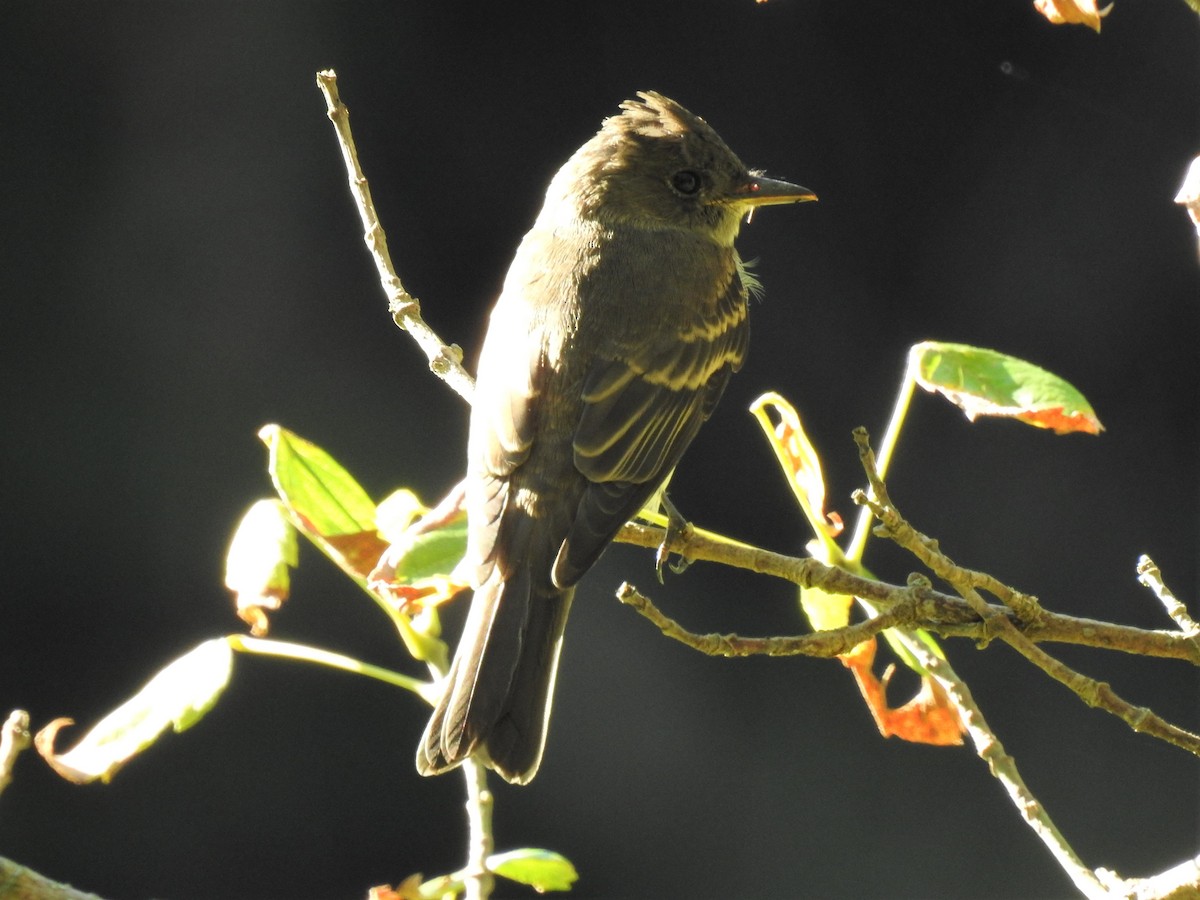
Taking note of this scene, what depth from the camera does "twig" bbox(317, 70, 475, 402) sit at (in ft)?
6.95

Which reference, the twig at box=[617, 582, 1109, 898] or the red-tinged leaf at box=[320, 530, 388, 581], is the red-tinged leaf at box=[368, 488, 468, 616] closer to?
the red-tinged leaf at box=[320, 530, 388, 581]

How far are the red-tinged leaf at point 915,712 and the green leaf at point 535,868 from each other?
0.43 metres

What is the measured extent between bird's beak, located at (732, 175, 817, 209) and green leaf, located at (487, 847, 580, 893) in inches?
67.2

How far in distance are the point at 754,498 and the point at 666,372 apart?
4.90ft

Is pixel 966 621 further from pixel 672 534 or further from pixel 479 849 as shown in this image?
pixel 672 534

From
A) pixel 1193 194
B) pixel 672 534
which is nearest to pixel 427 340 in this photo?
pixel 672 534

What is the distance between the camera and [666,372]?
2705mm

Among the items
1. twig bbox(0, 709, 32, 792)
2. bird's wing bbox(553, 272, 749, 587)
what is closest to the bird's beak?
bird's wing bbox(553, 272, 749, 587)

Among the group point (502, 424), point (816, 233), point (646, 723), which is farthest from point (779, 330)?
point (502, 424)

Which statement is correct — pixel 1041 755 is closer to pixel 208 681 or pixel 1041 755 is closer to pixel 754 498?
pixel 754 498

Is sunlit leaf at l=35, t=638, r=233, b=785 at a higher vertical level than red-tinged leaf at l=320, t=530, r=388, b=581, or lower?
lower

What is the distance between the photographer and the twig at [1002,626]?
151 cm

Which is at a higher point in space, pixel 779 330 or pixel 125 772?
pixel 779 330

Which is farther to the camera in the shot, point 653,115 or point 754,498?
point 754,498
